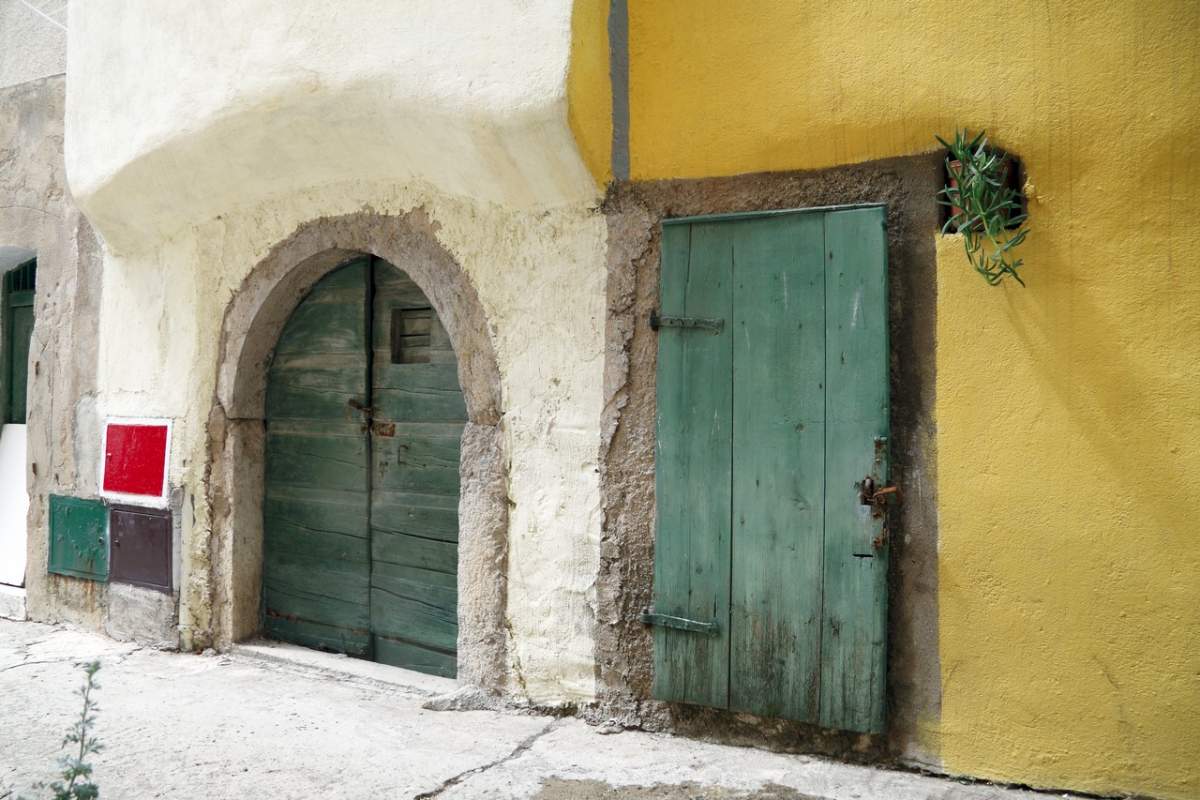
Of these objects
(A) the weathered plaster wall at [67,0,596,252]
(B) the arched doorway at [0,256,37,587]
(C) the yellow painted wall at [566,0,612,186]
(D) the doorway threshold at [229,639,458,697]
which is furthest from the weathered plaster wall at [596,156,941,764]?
(B) the arched doorway at [0,256,37,587]

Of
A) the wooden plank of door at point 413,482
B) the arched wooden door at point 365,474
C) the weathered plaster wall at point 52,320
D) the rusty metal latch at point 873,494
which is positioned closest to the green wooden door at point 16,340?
the weathered plaster wall at point 52,320

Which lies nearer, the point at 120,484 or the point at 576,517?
the point at 576,517

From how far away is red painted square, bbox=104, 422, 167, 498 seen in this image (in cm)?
450

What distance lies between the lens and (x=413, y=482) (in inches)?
157

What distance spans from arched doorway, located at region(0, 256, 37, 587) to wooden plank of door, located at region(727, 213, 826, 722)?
4515 mm

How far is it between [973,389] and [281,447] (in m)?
3.19

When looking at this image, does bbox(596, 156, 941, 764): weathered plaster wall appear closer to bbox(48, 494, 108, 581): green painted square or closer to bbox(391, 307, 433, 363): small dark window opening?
bbox(391, 307, 433, 363): small dark window opening

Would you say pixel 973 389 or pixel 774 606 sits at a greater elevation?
pixel 973 389

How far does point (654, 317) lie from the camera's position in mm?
3197

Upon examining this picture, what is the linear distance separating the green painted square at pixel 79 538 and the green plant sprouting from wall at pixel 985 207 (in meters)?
4.27

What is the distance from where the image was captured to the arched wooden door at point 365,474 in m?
3.92

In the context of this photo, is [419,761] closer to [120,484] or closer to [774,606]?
[774,606]

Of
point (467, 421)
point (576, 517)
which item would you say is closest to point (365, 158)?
point (467, 421)

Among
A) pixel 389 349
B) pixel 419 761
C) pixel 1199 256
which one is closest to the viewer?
pixel 1199 256
